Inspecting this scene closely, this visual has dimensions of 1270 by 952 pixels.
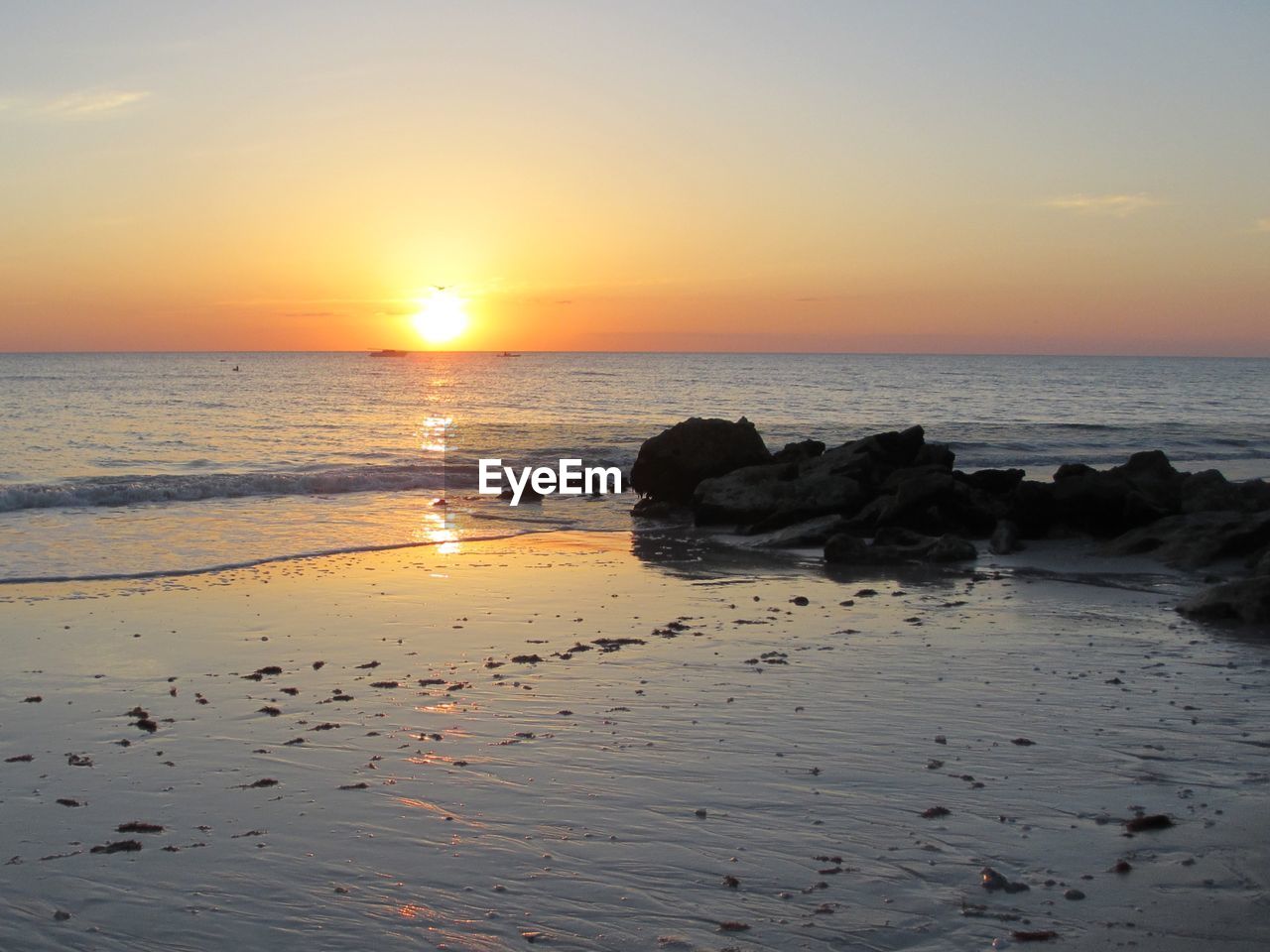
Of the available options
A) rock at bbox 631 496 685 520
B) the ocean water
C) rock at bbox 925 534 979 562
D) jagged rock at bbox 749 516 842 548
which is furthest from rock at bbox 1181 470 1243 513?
the ocean water

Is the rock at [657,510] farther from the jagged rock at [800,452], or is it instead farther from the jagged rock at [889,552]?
the jagged rock at [889,552]

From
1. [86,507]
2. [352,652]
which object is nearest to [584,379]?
[86,507]

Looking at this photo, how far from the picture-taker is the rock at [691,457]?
71.8 feet

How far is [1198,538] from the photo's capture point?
1473 cm

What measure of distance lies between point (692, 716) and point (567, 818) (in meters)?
1.98

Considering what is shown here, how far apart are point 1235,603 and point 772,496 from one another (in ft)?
29.0

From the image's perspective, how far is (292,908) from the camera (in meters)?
4.93

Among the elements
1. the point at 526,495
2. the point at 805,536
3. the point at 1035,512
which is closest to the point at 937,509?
the point at 1035,512

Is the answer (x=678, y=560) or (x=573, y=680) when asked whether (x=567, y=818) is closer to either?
(x=573, y=680)

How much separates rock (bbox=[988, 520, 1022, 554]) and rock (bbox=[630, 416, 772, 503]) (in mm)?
6289

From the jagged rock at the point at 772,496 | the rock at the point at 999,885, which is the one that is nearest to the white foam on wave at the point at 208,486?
the jagged rock at the point at 772,496

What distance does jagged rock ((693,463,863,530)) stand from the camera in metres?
18.3

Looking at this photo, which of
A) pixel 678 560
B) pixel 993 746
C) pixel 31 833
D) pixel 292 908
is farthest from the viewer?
pixel 678 560

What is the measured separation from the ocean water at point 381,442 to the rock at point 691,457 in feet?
3.22
